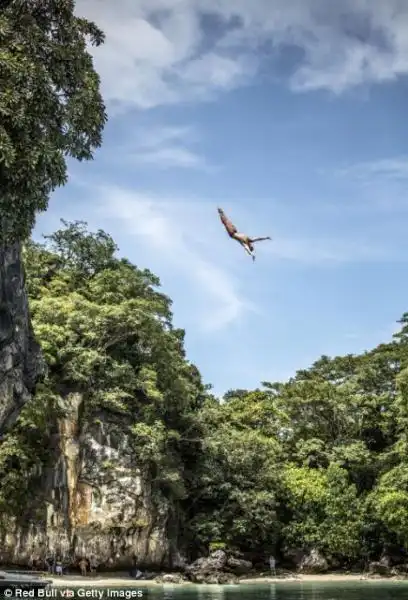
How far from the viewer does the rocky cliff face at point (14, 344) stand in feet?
51.5

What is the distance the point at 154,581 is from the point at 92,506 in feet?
14.1

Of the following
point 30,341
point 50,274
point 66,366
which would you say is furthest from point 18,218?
point 50,274

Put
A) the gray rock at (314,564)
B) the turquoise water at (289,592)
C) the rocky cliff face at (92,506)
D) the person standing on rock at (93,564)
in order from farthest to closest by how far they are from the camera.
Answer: the gray rock at (314,564) < the person standing on rock at (93,564) < the rocky cliff face at (92,506) < the turquoise water at (289,592)

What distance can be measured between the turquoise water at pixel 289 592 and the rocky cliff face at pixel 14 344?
741 cm

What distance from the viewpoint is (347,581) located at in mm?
32500

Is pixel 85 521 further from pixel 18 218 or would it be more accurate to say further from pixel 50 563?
pixel 18 218

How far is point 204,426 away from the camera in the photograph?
38219mm

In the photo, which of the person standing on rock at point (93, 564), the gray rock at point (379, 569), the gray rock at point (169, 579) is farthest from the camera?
the gray rock at point (379, 569)

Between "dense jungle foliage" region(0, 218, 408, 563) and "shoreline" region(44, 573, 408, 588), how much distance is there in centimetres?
188

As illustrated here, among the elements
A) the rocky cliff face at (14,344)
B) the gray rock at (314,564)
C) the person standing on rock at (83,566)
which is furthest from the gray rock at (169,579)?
the rocky cliff face at (14,344)

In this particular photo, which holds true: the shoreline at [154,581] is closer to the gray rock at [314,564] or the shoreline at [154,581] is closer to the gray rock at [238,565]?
the gray rock at [314,564]

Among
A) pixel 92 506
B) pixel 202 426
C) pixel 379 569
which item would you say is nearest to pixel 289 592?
pixel 92 506

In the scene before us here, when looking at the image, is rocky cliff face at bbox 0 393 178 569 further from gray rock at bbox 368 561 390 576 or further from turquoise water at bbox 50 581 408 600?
gray rock at bbox 368 561 390 576

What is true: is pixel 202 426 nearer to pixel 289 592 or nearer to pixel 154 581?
pixel 154 581
